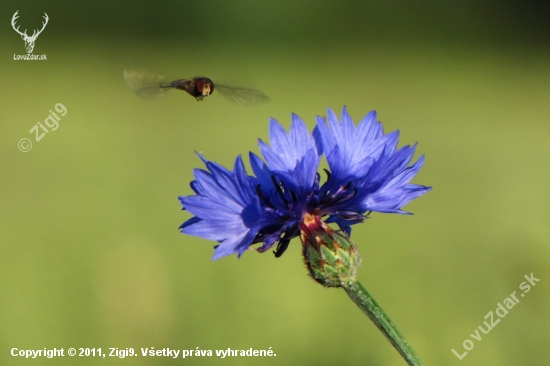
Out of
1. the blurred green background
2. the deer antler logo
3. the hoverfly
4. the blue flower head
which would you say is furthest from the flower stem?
the deer antler logo

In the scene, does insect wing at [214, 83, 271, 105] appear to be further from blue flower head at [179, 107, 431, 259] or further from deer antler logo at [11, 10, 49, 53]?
deer antler logo at [11, 10, 49, 53]

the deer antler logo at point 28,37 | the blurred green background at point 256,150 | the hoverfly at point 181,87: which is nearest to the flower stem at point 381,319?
the hoverfly at point 181,87

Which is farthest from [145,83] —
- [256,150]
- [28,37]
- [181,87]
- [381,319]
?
[28,37]

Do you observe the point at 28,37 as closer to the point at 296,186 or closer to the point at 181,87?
the point at 181,87

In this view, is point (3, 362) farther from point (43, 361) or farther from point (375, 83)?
point (375, 83)

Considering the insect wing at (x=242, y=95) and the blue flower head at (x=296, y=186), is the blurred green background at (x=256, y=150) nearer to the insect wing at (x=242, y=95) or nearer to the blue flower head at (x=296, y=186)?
the insect wing at (x=242, y=95)
